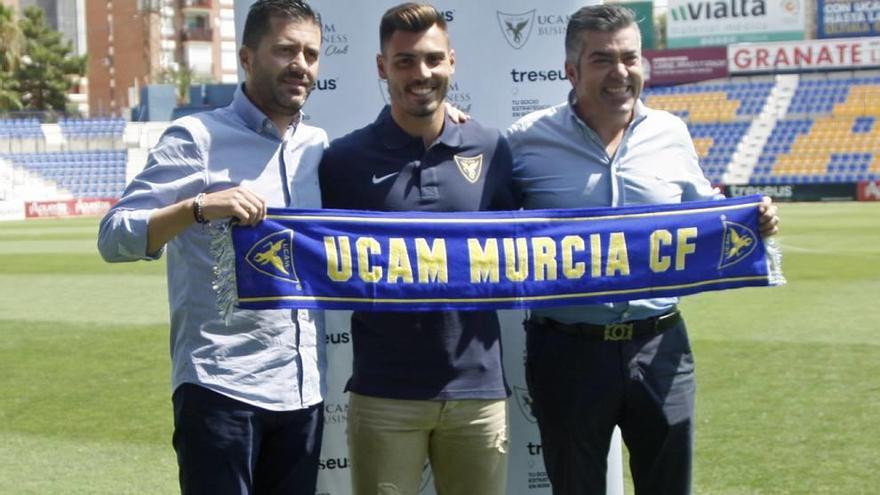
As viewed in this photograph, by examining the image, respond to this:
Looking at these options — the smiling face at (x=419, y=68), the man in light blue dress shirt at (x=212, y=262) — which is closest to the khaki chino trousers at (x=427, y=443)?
the man in light blue dress shirt at (x=212, y=262)

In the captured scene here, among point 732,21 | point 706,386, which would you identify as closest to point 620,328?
point 706,386

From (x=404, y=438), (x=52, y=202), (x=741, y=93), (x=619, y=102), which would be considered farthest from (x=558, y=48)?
(x=741, y=93)

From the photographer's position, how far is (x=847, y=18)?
51.0 metres

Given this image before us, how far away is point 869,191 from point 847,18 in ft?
48.8

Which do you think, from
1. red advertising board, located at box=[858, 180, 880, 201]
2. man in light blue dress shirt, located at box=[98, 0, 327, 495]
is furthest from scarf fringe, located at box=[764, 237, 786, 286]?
red advertising board, located at box=[858, 180, 880, 201]

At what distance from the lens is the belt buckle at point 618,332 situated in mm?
4531

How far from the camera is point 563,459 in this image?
15.1 ft

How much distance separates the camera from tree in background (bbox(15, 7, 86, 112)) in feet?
211

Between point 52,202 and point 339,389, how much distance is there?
41289 mm

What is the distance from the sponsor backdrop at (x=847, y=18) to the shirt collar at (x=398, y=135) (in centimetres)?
5022

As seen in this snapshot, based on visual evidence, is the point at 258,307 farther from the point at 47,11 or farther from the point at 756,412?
the point at 47,11

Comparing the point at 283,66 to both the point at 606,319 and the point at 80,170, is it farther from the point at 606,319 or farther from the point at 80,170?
the point at 80,170

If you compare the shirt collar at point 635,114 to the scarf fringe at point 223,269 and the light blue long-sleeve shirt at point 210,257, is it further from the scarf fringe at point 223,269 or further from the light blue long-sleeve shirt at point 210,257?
Answer: the scarf fringe at point 223,269

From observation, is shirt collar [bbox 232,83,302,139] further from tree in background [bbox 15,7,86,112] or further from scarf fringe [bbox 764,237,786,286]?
tree in background [bbox 15,7,86,112]
